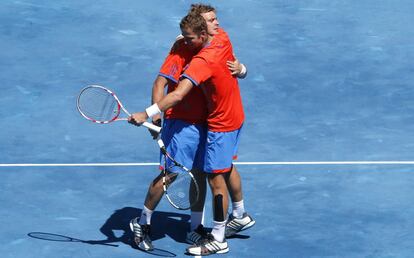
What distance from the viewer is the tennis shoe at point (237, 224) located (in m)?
11.2

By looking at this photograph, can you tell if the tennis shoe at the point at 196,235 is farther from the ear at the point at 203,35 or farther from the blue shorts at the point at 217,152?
the ear at the point at 203,35

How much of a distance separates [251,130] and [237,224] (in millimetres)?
2156

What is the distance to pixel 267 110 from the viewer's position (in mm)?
13547

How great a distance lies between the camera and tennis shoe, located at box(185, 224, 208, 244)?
432 inches

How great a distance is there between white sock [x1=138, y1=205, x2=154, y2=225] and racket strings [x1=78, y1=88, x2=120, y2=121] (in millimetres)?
886

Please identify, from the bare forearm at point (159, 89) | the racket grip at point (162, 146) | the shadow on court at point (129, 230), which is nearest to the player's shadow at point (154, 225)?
the shadow on court at point (129, 230)

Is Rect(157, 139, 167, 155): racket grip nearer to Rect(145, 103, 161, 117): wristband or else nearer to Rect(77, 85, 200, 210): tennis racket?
Rect(77, 85, 200, 210): tennis racket

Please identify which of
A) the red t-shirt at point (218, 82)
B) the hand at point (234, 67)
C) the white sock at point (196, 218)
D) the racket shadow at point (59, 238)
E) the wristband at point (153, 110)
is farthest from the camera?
the white sock at point (196, 218)

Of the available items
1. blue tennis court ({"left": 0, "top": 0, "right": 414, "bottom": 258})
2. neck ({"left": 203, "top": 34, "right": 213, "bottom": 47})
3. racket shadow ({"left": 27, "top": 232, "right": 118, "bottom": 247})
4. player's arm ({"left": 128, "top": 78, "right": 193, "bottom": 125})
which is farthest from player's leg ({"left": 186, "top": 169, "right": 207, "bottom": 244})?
neck ({"left": 203, "top": 34, "right": 213, "bottom": 47})

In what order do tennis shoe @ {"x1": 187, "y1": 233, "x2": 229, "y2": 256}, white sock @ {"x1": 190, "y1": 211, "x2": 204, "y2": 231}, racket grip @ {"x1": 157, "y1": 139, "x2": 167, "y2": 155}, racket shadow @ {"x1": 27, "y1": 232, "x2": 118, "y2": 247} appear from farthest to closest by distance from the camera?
white sock @ {"x1": 190, "y1": 211, "x2": 204, "y2": 231}, racket shadow @ {"x1": 27, "y1": 232, "x2": 118, "y2": 247}, tennis shoe @ {"x1": 187, "y1": 233, "x2": 229, "y2": 256}, racket grip @ {"x1": 157, "y1": 139, "x2": 167, "y2": 155}

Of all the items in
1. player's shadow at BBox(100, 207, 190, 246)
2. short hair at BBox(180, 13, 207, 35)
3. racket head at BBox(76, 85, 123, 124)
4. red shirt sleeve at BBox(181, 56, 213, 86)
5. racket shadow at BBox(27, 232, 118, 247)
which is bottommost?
player's shadow at BBox(100, 207, 190, 246)

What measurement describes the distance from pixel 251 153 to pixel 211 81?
7.55 feet

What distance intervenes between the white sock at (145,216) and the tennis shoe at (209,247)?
0.44m

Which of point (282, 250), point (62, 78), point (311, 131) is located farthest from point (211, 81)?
point (62, 78)
